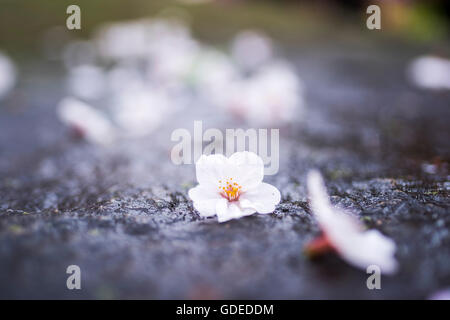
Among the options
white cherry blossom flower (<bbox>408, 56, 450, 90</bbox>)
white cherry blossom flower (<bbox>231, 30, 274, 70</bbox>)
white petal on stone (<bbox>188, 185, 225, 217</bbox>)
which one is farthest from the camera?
white cherry blossom flower (<bbox>231, 30, 274, 70</bbox>)

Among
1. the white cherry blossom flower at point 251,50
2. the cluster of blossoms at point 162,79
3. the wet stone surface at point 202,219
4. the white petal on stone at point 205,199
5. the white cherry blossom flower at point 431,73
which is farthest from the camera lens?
the white cherry blossom flower at point 251,50

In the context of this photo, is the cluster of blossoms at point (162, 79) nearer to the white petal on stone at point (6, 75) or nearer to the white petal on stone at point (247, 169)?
the white petal on stone at point (6, 75)

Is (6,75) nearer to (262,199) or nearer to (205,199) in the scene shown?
(205,199)

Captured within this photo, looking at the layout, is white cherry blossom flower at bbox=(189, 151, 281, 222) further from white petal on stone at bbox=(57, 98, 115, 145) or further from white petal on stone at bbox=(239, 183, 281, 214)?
white petal on stone at bbox=(57, 98, 115, 145)

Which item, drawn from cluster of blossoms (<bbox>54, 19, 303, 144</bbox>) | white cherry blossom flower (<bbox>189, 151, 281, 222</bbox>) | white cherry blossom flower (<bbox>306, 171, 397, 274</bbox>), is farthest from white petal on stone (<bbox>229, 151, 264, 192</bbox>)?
cluster of blossoms (<bbox>54, 19, 303, 144</bbox>)

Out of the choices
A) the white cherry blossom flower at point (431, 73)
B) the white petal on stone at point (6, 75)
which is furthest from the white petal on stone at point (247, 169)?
the white petal on stone at point (6, 75)
